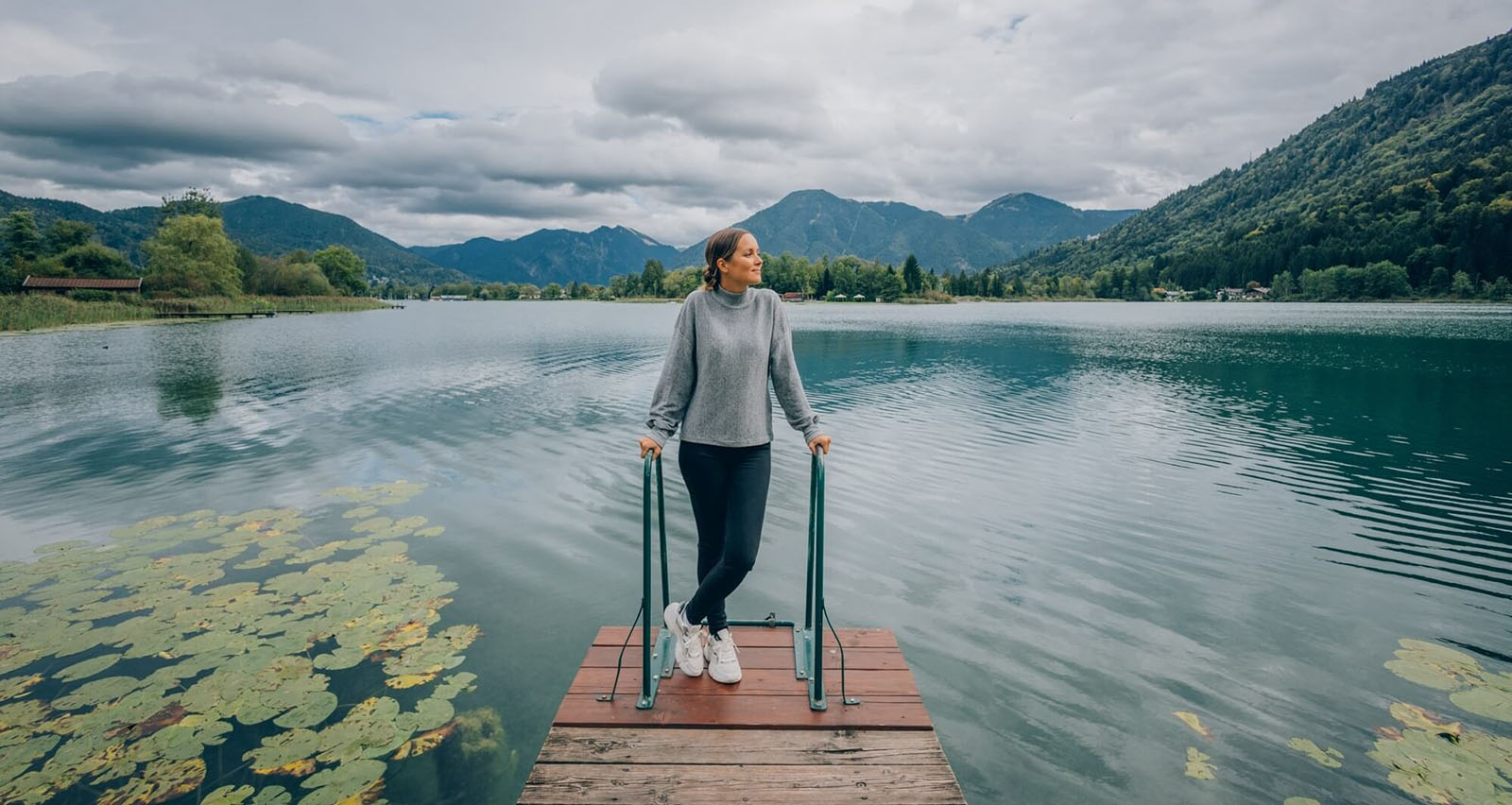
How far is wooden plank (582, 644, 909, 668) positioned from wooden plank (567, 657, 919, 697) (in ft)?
0.23

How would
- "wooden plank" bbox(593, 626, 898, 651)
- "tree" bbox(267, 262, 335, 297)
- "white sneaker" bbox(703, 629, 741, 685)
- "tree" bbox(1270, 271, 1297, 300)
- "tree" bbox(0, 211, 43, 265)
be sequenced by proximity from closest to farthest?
1. "white sneaker" bbox(703, 629, 741, 685)
2. "wooden plank" bbox(593, 626, 898, 651)
3. "tree" bbox(0, 211, 43, 265)
4. "tree" bbox(267, 262, 335, 297)
5. "tree" bbox(1270, 271, 1297, 300)

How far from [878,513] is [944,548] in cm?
175

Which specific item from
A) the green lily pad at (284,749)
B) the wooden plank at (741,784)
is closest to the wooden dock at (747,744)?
the wooden plank at (741,784)

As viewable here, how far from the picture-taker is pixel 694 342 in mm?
4328

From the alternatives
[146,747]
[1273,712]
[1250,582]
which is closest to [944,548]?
[1250,582]

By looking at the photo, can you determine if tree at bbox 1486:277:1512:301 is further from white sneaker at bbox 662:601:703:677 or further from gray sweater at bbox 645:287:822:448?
white sneaker at bbox 662:601:703:677

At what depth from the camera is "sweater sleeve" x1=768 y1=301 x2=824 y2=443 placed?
4.46m

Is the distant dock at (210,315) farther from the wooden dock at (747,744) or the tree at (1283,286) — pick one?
the tree at (1283,286)

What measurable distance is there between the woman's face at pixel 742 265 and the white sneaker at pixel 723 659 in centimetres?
→ 245

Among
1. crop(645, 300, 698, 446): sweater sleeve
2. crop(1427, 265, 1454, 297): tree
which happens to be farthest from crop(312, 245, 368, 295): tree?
crop(1427, 265, 1454, 297): tree

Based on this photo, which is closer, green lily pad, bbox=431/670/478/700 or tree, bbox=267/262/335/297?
green lily pad, bbox=431/670/478/700

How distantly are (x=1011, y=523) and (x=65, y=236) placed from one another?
433 feet

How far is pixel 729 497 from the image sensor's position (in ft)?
14.3

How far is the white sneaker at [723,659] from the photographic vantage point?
4562mm
